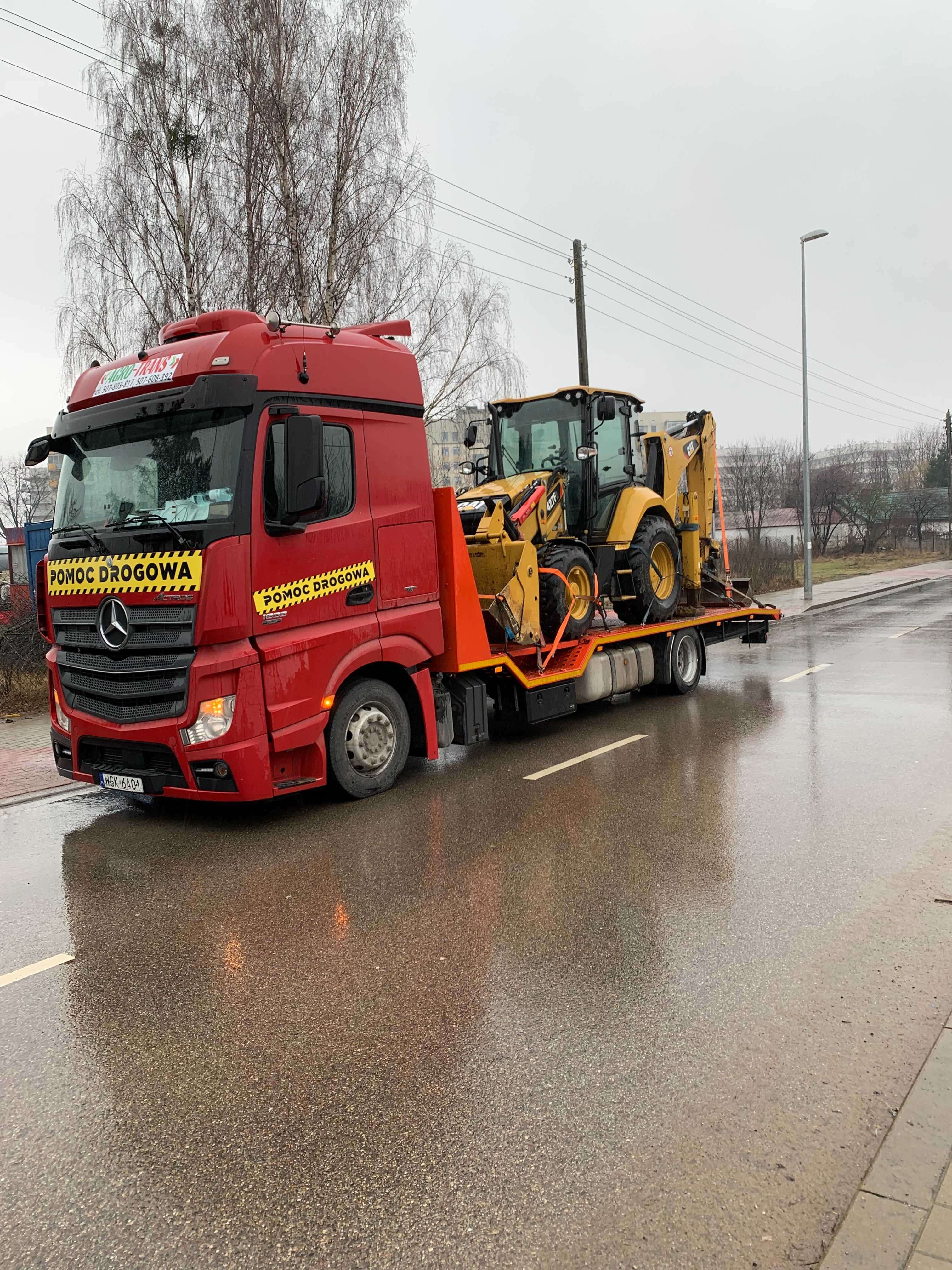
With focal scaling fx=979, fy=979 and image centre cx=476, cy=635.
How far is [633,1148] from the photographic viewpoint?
2932 millimetres

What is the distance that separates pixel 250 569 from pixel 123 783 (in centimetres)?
172

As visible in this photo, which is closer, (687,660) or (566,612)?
(566,612)

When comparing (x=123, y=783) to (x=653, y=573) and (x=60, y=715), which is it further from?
(x=653, y=573)

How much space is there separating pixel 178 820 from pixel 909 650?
11.6 m

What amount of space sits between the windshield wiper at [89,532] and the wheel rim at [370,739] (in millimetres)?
2021

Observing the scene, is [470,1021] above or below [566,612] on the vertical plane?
below

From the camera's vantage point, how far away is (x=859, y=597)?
87.1 feet

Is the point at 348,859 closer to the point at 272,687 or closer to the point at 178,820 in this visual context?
the point at 272,687

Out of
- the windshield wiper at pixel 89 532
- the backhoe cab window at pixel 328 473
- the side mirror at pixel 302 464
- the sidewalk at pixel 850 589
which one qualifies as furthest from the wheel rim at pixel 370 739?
the sidewalk at pixel 850 589

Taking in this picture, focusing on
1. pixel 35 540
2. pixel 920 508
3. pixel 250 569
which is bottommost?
pixel 250 569

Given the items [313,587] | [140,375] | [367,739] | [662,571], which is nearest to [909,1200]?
[313,587]

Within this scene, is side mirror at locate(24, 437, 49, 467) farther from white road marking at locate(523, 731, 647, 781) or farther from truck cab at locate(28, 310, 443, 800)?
white road marking at locate(523, 731, 647, 781)

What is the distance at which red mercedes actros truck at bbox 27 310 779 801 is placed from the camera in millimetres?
6141

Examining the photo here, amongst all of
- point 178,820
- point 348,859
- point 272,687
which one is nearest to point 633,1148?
point 348,859
